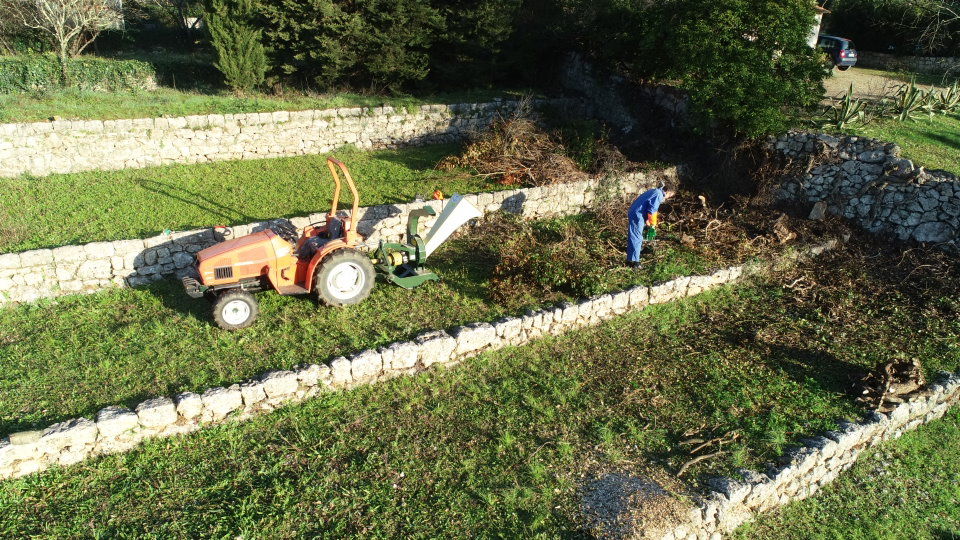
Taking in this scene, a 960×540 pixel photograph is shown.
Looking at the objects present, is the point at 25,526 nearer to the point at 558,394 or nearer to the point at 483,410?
the point at 483,410

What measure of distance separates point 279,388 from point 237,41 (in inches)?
528

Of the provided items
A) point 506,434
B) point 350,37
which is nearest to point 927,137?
point 506,434

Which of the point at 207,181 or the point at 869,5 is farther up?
the point at 869,5

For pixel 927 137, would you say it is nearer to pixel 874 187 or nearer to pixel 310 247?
pixel 874 187

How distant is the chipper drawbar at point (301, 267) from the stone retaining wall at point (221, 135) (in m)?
6.78

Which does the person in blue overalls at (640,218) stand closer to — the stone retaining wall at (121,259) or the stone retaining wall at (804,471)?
the stone retaining wall at (121,259)

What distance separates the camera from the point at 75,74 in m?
16.7

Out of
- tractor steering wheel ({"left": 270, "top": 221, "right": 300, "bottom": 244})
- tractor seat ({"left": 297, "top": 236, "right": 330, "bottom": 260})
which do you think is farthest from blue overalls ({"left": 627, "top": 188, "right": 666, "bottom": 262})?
tractor steering wheel ({"left": 270, "top": 221, "right": 300, "bottom": 244})

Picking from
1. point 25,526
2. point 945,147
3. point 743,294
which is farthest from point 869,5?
point 25,526

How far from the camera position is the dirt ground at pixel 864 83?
49.7 feet

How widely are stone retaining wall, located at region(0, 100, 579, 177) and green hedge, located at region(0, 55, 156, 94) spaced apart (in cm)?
474

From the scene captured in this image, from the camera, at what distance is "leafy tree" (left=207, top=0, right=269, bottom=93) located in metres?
16.0

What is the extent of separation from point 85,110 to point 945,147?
1953cm

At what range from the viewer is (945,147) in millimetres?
12078
